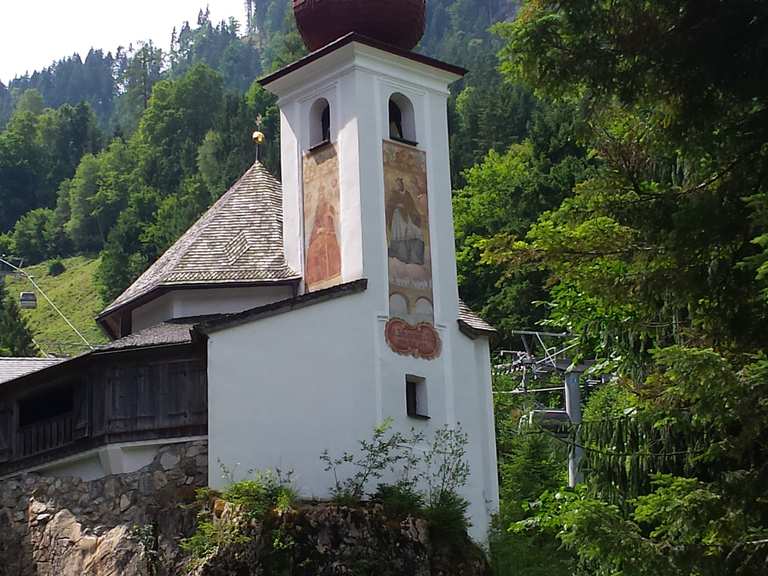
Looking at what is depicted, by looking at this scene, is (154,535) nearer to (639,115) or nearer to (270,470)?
(270,470)

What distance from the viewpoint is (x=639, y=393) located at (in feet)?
44.4

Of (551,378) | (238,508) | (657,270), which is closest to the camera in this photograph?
(657,270)

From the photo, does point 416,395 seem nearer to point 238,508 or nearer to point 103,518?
point 238,508

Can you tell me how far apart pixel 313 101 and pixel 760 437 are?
13614mm

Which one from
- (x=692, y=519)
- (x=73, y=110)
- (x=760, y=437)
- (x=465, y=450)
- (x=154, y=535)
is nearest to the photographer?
(x=692, y=519)

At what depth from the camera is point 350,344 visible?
74.8 feet

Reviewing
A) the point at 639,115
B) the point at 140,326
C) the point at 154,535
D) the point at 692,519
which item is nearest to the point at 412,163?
the point at 140,326

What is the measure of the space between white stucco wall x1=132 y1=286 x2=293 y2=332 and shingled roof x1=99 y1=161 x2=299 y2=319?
240 millimetres

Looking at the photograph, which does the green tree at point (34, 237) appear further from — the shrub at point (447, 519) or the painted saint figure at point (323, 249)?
the shrub at point (447, 519)

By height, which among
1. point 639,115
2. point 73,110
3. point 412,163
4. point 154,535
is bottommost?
point 154,535

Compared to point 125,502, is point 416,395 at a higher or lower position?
higher

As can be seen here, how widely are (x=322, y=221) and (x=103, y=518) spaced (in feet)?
19.5

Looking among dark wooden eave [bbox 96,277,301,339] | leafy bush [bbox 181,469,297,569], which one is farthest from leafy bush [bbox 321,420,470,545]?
dark wooden eave [bbox 96,277,301,339]

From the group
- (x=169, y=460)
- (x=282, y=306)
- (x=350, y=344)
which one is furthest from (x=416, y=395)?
(x=169, y=460)
